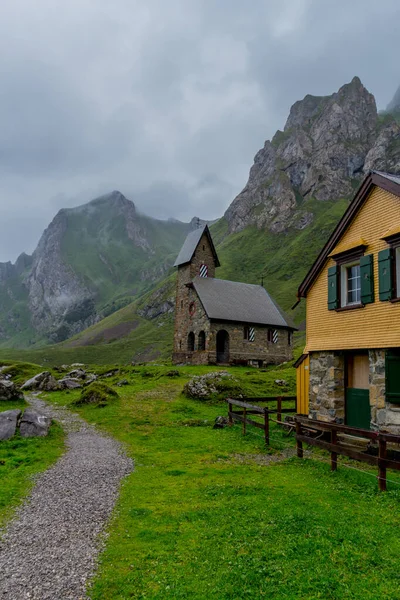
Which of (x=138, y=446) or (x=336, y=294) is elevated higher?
(x=336, y=294)

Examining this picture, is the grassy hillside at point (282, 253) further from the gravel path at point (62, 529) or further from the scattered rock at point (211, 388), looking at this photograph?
the gravel path at point (62, 529)

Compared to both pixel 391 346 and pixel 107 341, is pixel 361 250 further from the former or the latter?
pixel 107 341

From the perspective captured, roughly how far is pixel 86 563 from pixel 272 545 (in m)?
3.42

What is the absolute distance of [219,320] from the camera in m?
48.8

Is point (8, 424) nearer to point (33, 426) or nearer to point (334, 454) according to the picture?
point (33, 426)

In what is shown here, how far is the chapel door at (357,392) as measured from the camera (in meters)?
17.4

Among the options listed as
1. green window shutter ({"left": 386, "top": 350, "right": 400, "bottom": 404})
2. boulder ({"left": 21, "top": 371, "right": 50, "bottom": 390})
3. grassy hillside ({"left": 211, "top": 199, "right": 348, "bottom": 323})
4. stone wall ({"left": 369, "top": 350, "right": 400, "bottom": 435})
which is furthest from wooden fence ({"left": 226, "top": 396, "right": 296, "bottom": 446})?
grassy hillside ({"left": 211, "top": 199, "right": 348, "bottom": 323})

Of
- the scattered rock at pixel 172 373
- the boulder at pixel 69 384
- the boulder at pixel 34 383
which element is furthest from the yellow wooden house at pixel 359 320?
the boulder at pixel 34 383

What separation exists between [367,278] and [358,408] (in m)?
5.85

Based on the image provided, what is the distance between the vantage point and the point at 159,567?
6863 millimetres

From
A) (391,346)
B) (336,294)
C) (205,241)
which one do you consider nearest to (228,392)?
(336,294)

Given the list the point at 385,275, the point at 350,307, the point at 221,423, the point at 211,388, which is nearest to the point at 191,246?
the point at 211,388

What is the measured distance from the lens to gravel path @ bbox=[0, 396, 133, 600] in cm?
644

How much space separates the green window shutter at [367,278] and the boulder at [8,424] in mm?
16159
